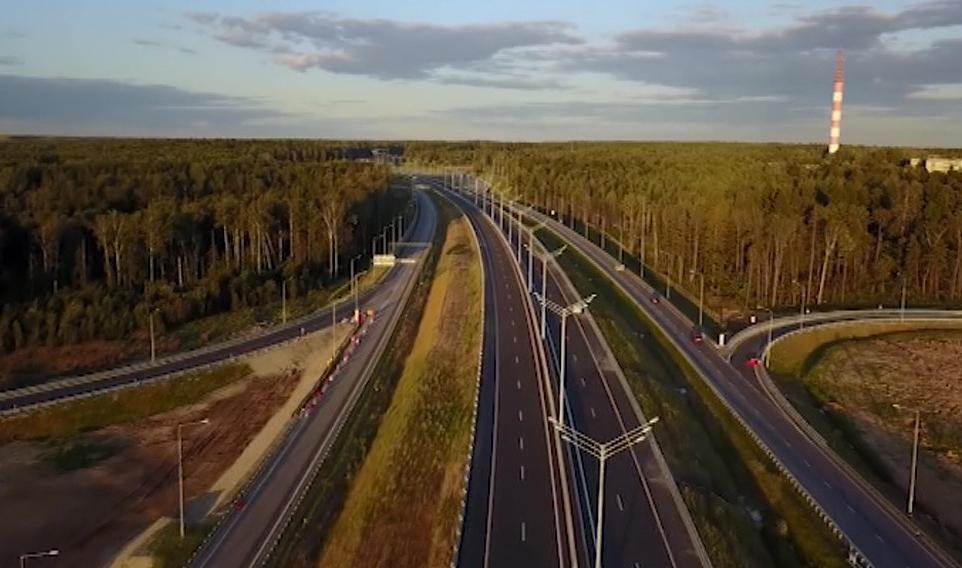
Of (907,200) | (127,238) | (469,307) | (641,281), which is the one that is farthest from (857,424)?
(127,238)

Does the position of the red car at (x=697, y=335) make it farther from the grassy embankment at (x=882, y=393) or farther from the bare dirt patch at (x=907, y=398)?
the bare dirt patch at (x=907, y=398)

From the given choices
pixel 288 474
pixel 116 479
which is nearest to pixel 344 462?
pixel 288 474

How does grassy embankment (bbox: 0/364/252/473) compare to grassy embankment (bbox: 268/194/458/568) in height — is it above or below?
below

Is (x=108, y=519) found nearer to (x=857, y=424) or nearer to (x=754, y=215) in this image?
(x=857, y=424)

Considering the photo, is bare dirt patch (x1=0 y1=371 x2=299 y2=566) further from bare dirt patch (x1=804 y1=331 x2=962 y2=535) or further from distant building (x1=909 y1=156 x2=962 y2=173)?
distant building (x1=909 y1=156 x2=962 y2=173)

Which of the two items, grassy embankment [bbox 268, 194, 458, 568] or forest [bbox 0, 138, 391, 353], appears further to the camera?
forest [bbox 0, 138, 391, 353]

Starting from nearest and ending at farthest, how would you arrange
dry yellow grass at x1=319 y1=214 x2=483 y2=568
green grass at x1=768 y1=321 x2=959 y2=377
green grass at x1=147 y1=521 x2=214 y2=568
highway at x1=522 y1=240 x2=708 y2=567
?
highway at x1=522 y1=240 x2=708 y2=567, dry yellow grass at x1=319 y1=214 x2=483 y2=568, green grass at x1=147 y1=521 x2=214 y2=568, green grass at x1=768 y1=321 x2=959 y2=377

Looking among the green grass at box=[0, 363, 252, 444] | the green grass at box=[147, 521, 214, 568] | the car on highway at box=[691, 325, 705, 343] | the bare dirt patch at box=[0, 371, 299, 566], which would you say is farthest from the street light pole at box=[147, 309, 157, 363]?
the car on highway at box=[691, 325, 705, 343]
